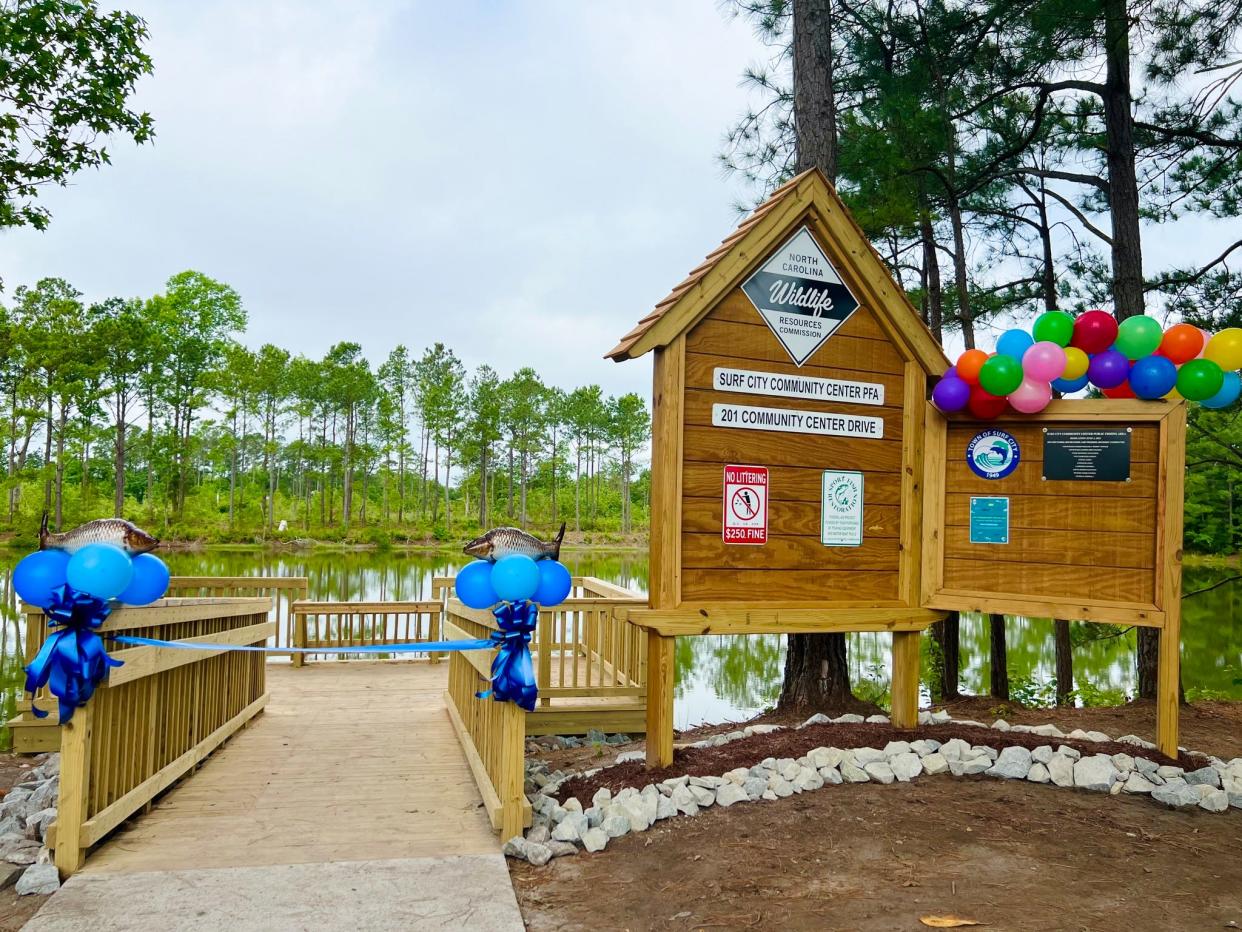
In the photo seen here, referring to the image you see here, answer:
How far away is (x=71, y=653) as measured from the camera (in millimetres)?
3363

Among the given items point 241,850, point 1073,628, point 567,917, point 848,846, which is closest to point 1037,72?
point 1073,628

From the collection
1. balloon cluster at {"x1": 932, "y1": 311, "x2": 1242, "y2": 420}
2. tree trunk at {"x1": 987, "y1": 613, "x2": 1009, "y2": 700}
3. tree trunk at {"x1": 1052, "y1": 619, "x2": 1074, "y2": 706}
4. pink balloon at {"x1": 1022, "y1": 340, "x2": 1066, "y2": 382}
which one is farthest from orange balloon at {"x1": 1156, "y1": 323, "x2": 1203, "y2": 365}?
tree trunk at {"x1": 1052, "y1": 619, "x2": 1074, "y2": 706}

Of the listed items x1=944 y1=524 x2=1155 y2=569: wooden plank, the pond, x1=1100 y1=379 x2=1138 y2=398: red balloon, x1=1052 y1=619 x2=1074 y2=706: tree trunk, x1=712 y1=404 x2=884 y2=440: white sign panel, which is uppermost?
x1=1100 y1=379 x2=1138 y2=398: red balloon

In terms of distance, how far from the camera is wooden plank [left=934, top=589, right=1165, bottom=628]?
4.71 m

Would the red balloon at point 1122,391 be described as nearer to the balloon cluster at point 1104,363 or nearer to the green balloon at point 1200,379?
the balloon cluster at point 1104,363

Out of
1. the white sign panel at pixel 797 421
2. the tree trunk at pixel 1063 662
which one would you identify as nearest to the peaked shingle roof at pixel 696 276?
the white sign panel at pixel 797 421

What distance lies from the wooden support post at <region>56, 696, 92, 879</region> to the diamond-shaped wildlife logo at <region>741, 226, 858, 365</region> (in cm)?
Answer: 389

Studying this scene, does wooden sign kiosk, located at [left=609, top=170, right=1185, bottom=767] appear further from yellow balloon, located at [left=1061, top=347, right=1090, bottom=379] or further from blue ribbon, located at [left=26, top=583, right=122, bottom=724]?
blue ribbon, located at [left=26, top=583, right=122, bottom=724]

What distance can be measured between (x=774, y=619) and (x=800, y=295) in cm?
192

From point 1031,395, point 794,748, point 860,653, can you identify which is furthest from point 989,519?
point 860,653

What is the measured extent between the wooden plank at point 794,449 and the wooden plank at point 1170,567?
1454 mm

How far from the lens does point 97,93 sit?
7980mm

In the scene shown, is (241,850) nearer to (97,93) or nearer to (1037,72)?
(97,93)

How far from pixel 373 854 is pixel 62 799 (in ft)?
4.20
